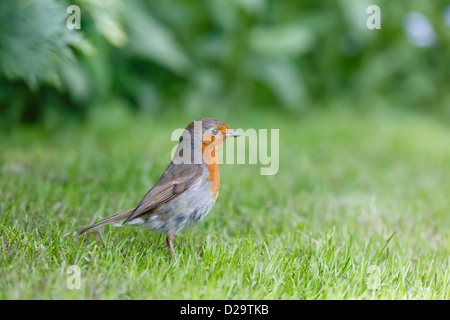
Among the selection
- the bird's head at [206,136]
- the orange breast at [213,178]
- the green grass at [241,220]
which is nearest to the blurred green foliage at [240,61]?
the green grass at [241,220]

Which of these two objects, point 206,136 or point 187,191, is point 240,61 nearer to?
point 206,136

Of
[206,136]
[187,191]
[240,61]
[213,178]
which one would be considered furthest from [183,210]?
[240,61]

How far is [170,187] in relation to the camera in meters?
2.74

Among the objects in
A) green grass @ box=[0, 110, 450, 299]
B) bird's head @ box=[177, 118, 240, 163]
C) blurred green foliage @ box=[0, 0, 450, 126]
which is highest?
blurred green foliage @ box=[0, 0, 450, 126]

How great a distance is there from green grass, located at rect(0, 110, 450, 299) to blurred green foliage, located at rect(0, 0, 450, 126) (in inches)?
18.2

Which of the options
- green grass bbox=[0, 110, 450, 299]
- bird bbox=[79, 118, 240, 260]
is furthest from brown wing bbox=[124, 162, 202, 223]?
green grass bbox=[0, 110, 450, 299]

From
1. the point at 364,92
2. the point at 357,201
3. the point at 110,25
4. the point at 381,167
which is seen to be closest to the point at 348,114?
the point at 364,92

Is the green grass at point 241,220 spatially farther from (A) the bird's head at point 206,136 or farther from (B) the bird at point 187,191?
(A) the bird's head at point 206,136

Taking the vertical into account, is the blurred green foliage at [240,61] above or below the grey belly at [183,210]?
above

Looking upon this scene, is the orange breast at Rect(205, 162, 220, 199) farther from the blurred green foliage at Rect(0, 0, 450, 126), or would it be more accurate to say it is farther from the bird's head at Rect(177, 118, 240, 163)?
the blurred green foliage at Rect(0, 0, 450, 126)

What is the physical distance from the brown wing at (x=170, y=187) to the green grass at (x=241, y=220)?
9.0 inches

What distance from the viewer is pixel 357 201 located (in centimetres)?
399

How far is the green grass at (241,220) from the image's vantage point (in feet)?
7.60

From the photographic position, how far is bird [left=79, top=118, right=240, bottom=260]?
2.69 meters
